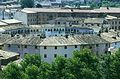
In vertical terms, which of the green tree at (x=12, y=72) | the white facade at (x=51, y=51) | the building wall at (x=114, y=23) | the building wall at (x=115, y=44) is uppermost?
the green tree at (x=12, y=72)

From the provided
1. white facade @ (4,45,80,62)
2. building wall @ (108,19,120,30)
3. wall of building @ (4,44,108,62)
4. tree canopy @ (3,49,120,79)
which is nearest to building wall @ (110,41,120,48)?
wall of building @ (4,44,108,62)

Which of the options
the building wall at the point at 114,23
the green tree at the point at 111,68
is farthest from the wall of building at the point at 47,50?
the building wall at the point at 114,23

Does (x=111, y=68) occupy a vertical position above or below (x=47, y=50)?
above

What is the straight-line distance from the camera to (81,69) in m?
42.6

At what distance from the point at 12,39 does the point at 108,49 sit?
15.5 m

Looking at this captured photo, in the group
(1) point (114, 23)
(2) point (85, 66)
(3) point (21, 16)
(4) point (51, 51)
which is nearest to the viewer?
(2) point (85, 66)

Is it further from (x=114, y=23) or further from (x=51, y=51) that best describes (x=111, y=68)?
(x=114, y=23)

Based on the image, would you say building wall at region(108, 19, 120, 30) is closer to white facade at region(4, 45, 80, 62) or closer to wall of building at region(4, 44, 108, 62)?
wall of building at region(4, 44, 108, 62)

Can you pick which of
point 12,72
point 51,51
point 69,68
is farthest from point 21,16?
point 69,68

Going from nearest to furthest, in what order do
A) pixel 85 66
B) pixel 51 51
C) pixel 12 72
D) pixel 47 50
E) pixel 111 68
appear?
pixel 12 72, pixel 85 66, pixel 111 68, pixel 51 51, pixel 47 50

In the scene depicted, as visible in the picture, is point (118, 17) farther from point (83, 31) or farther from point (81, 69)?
point (81, 69)

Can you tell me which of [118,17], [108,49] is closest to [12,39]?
[108,49]

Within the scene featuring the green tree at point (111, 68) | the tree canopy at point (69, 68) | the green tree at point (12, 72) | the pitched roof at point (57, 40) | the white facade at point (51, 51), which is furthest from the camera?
the pitched roof at point (57, 40)

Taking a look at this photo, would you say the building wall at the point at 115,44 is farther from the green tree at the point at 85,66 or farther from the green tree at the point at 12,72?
the green tree at the point at 12,72
